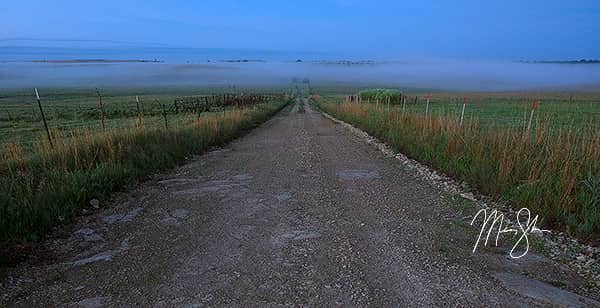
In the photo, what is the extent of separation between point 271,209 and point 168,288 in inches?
94.6

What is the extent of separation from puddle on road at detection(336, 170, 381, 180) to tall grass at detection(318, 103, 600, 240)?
1.41 m

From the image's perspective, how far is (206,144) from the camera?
37.9 feet

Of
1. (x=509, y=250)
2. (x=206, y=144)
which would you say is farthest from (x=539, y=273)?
(x=206, y=144)

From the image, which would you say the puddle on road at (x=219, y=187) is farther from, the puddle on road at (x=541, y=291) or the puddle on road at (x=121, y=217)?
the puddle on road at (x=541, y=291)

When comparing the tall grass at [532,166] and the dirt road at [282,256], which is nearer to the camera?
the dirt road at [282,256]

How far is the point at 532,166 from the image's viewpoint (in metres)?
6.02

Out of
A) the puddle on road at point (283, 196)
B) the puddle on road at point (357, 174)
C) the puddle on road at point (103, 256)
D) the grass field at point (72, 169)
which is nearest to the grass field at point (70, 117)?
the grass field at point (72, 169)

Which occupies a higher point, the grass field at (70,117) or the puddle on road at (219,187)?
the puddle on road at (219,187)

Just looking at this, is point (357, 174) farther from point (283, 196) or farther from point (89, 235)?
point (89, 235)

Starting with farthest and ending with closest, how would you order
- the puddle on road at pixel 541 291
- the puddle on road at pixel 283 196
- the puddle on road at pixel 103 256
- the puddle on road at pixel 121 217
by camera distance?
the puddle on road at pixel 283 196 < the puddle on road at pixel 121 217 < the puddle on road at pixel 103 256 < the puddle on road at pixel 541 291

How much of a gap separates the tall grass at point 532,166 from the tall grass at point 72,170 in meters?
6.20

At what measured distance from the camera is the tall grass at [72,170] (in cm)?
491

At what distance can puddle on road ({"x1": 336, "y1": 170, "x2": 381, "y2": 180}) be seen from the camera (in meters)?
7.74

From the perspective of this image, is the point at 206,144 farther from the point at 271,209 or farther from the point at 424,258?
the point at 424,258
